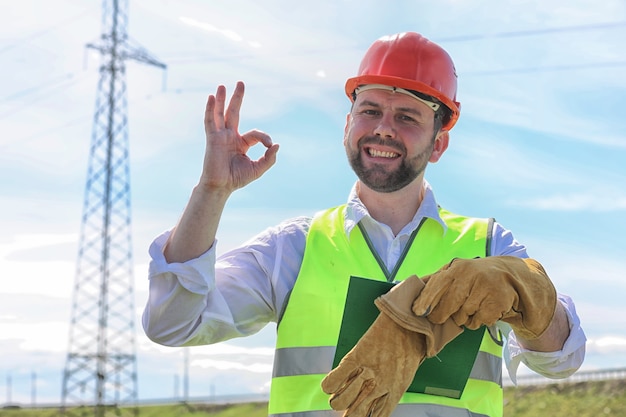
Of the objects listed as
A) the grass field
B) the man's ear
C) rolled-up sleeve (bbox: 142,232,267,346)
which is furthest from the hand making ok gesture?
the grass field

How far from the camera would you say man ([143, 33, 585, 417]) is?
361cm

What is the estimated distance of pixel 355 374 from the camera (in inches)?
142

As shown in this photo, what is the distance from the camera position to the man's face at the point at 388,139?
428 centimetres

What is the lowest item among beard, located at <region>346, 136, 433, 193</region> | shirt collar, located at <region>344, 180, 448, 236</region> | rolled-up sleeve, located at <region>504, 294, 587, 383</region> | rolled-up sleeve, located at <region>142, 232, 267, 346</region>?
rolled-up sleeve, located at <region>504, 294, 587, 383</region>

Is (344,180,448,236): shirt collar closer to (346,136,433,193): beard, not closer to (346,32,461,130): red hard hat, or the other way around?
(346,136,433,193): beard

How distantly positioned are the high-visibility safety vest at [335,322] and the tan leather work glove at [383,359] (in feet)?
1.03

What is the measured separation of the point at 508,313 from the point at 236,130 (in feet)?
4.64

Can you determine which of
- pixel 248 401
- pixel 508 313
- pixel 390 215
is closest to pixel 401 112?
pixel 390 215

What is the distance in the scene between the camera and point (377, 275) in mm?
4141

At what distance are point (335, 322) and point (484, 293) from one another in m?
0.76

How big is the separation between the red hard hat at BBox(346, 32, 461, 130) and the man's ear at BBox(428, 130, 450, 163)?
1.7 inches

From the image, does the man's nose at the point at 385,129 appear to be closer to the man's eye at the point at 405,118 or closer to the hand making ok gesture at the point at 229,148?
the man's eye at the point at 405,118

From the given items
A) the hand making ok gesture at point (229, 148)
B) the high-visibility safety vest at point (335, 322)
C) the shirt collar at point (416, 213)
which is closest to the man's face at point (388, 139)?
the shirt collar at point (416, 213)

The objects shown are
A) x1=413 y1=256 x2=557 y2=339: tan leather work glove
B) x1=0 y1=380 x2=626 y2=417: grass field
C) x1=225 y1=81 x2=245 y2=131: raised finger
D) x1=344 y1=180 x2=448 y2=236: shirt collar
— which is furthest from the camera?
x1=0 y1=380 x2=626 y2=417: grass field
